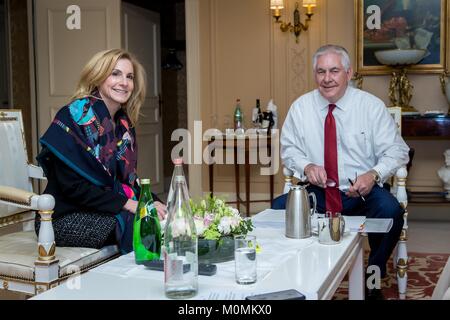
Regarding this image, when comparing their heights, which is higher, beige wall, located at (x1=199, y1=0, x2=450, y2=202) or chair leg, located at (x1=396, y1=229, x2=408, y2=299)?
beige wall, located at (x1=199, y1=0, x2=450, y2=202)

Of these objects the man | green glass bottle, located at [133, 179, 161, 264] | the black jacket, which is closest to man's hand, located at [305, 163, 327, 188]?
the man

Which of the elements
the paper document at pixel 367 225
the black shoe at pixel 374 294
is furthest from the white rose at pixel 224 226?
the black shoe at pixel 374 294

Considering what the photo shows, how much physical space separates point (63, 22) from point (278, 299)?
493cm

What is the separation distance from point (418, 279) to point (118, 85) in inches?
75.6

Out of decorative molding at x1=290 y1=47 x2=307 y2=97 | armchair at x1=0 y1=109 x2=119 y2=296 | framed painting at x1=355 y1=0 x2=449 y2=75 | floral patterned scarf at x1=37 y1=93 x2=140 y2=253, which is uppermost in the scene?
framed painting at x1=355 y1=0 x2=449 y2=75

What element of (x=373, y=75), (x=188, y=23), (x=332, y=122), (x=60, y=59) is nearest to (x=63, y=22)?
(x=60, y=59)

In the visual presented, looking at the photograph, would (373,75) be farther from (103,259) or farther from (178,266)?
(178,266)

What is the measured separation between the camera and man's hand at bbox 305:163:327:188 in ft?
9.52

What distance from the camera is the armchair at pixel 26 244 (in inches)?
84.3

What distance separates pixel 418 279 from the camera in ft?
10.6

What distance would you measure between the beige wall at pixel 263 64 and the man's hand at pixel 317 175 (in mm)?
2575

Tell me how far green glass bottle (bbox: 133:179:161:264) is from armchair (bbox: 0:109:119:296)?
1.55 ft

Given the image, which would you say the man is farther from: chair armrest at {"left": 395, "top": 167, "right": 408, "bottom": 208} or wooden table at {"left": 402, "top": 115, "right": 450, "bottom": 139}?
wooden table at {"left": 402, "top": 115, "right": 450, "bottom": 139}

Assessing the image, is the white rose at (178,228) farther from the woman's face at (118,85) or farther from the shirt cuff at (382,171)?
the shirt cuff at (382,171)
